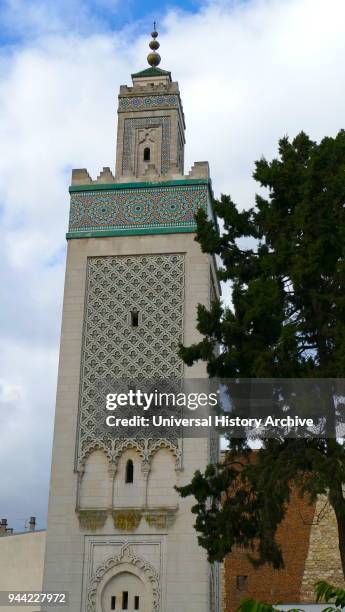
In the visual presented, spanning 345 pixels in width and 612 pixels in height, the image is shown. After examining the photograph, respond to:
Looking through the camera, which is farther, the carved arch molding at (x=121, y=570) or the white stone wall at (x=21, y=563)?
the white stone wall at (x=21, y=563)

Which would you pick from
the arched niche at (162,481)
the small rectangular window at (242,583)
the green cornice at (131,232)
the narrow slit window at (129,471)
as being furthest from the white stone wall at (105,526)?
the small rectangular window at (242,583)

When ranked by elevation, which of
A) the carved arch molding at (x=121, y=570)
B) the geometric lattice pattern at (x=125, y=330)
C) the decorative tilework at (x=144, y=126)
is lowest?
the carved arch molding at (x=121, y=570)

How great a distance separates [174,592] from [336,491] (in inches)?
207

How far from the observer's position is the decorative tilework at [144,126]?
14484 millimetres

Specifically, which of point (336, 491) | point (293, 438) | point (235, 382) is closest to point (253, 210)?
point (235, 382)

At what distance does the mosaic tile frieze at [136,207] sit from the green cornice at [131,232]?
62 mm

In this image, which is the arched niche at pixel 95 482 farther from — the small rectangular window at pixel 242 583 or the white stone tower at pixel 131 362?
the small rectangular window at pixel 242 583

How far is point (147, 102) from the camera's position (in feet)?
49.6

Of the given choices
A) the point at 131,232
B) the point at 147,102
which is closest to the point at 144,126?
the point at 147,102

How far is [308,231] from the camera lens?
793 cm

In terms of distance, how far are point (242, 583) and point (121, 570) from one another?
15.5ft

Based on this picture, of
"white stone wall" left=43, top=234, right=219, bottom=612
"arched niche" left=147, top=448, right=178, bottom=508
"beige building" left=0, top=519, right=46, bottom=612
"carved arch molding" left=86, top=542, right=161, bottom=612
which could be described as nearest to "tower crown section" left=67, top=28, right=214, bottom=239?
"white stone wall" left=43, top=234, right=219, bottom=612
